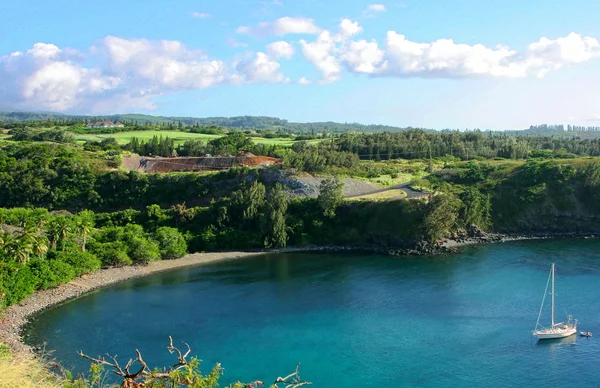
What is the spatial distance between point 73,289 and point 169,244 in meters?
15.5

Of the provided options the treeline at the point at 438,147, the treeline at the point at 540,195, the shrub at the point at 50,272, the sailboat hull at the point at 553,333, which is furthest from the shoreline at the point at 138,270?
the treeline at the point at 438,147

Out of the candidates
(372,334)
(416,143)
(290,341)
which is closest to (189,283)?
(290,341)

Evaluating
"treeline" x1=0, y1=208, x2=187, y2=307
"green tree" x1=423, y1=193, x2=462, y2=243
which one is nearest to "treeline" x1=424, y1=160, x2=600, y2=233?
"green tree" x1=423, y1=193, x2=462, y2=243

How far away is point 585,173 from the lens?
273 ft

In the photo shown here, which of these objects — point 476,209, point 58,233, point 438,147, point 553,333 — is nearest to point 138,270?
point 58,233

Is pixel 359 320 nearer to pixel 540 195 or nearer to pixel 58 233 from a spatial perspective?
pixel 58 233

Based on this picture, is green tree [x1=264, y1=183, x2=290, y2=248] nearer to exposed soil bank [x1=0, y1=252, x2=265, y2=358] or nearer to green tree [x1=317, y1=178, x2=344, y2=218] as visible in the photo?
exposed soil bank [x1=0, y1=252, x2=265, y2=358]

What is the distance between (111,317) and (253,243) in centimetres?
2761

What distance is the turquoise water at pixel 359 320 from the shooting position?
1430 inches

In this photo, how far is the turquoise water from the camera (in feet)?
119

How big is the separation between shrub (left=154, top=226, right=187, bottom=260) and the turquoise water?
5623 mm

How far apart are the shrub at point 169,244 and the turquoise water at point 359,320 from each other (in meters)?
5.62

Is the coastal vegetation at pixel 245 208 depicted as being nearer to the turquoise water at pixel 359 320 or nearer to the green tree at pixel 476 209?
the green tree at pixel 476 209

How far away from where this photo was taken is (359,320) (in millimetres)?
45469
